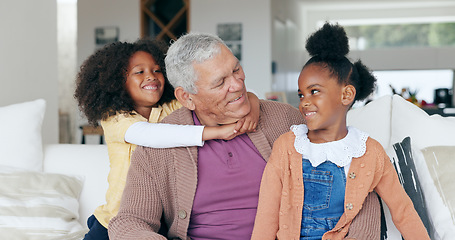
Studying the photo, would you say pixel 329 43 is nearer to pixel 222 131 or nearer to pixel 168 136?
pixel 222 131

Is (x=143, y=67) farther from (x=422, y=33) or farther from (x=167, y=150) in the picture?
(x=422, y=33)

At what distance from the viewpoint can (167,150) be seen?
1.72 m

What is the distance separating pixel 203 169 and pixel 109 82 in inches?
22.9

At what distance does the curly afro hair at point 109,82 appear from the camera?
1979 mm

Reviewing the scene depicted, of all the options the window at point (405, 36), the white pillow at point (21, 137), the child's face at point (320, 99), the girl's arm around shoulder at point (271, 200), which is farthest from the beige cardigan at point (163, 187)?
the window at point (405, 36)

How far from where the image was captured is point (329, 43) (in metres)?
1.52

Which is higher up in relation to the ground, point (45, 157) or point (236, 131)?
point (236, 131)

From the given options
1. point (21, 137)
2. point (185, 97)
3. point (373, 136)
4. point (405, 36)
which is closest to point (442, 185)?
point (373, 136)

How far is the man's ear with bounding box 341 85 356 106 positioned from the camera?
1.49 metres

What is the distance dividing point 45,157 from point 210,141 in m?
1.10

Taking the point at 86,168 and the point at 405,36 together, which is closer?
the point at 86,168

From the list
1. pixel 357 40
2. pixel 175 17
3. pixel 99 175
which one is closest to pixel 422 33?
pixel 357 40

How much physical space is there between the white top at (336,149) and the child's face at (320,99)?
0.05 metres

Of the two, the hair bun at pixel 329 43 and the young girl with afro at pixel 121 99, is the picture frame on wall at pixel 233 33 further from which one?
the hair bun at pixel 329 43
